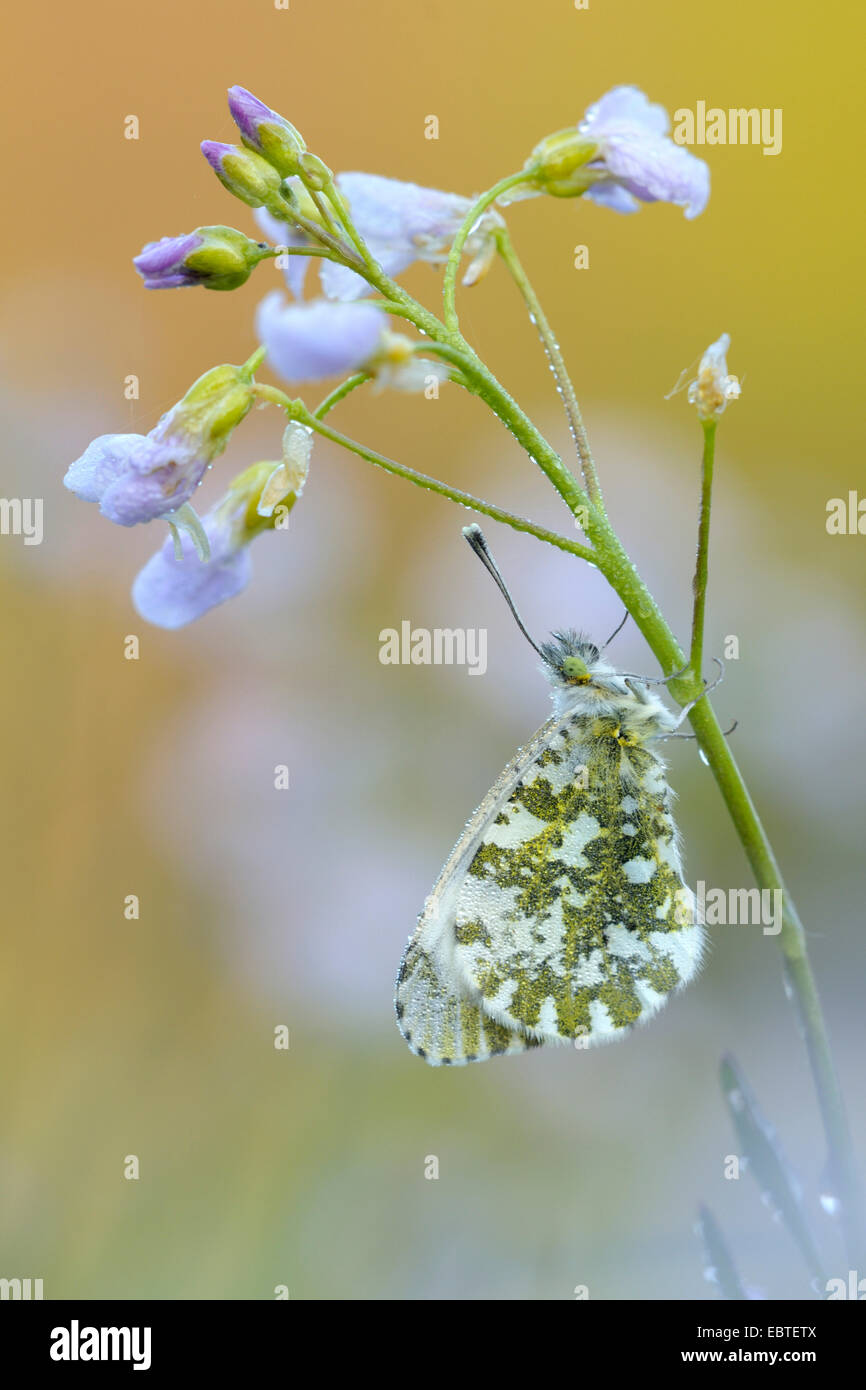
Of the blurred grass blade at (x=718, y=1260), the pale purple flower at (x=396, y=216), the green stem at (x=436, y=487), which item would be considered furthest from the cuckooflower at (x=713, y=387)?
the blurred grass blade at (x=718, y=1260)

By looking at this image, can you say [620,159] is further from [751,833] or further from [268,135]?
[751,833]

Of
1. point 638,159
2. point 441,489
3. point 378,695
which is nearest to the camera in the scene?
point 441,489

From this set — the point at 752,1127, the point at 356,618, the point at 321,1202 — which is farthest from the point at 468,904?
the point at 356,618

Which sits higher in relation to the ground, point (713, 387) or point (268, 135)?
point (268, 135)

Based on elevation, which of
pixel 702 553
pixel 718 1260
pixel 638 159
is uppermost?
pixel 638 159

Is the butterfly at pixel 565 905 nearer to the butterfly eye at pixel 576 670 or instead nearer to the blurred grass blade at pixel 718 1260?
the butterfly eye at pixel 576 670

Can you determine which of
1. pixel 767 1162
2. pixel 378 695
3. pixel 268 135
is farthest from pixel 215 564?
pixel 378 695

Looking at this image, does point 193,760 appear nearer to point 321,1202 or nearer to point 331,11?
point 321,1202
